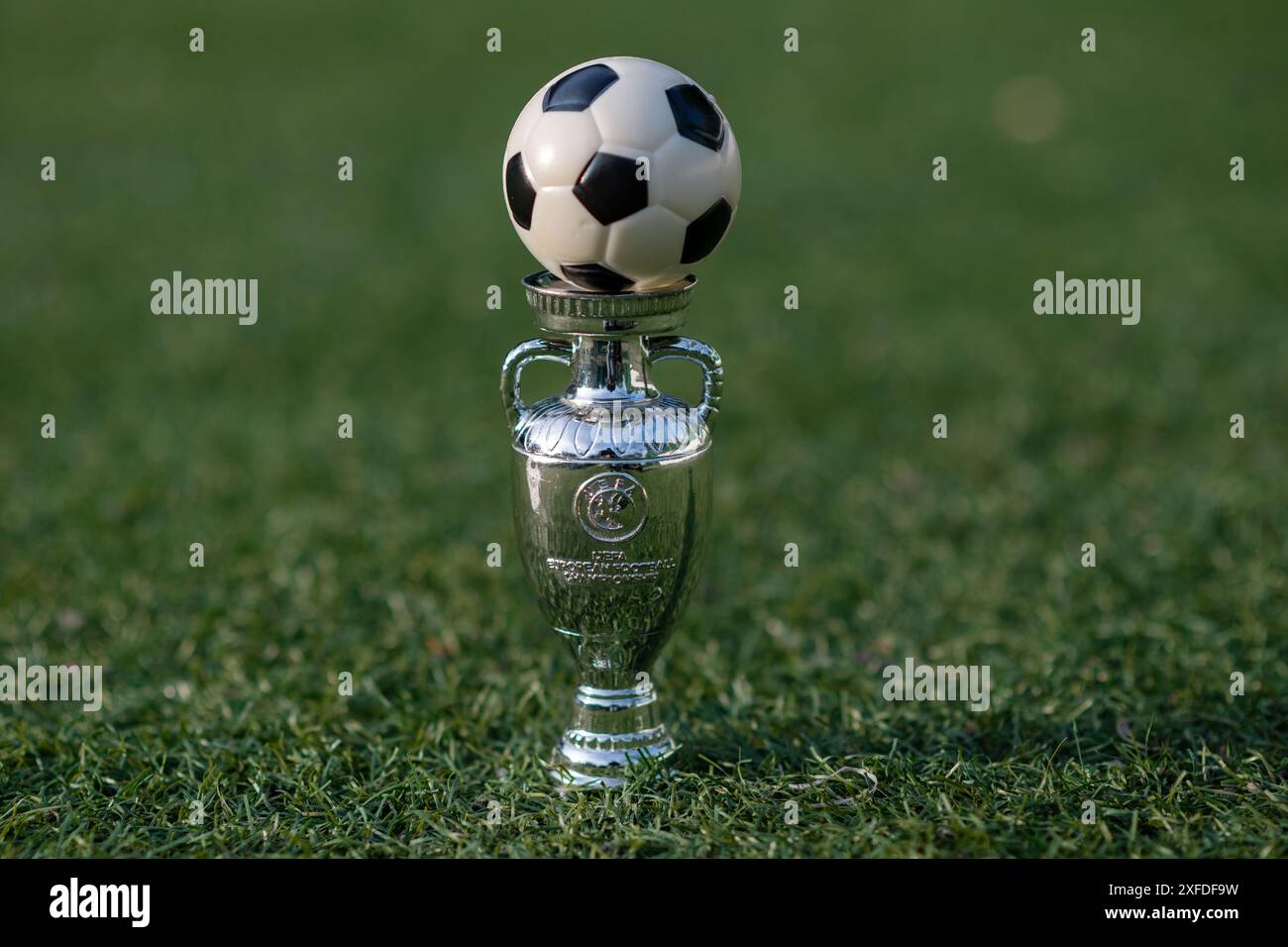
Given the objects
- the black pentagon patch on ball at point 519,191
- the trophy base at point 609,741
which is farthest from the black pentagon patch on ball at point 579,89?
the trophy base at point 609,741

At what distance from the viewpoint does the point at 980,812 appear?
3547 millimetres

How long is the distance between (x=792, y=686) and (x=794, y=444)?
221cm

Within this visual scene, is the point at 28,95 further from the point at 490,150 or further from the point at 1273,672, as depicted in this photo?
the point at 1273,672

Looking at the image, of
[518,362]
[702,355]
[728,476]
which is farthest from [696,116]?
[728,476]

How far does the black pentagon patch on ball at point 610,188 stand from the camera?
333cm

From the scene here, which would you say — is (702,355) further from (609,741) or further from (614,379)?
(609,741)

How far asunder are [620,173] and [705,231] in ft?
Answer: 0.93

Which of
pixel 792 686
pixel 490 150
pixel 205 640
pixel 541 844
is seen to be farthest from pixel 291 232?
pixel 541 844

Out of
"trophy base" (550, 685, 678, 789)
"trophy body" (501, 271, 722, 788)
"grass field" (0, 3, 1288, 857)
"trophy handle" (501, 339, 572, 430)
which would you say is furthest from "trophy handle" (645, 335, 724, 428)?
"grass field" (0, 3, 1288, 857)

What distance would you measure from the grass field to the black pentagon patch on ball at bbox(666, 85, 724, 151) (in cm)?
163

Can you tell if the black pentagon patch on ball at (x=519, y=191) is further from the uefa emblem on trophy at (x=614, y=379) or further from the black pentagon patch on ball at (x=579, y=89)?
the black pentagon patch on ball at (x=579, y=89)

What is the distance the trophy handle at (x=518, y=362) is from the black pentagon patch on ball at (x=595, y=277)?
0.31m

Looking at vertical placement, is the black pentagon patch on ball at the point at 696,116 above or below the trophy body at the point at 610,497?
above

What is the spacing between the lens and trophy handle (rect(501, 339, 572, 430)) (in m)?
3.78
